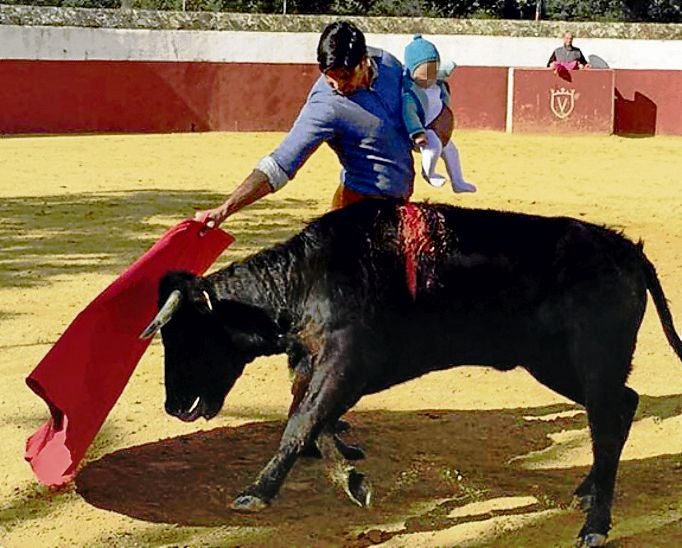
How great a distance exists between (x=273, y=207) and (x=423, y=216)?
531 cm

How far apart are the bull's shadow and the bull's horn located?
1.46ft

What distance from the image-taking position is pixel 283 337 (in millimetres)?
3082

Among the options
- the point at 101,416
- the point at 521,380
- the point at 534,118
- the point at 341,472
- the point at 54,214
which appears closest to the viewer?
the point at 341,472

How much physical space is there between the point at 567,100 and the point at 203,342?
1116 centimetres

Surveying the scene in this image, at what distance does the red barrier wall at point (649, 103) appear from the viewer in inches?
554

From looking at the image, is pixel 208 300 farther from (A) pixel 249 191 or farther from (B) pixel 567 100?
(B) pixel 567 100

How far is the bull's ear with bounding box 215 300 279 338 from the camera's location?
3096 mm

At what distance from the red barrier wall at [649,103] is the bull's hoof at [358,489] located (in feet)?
38.4

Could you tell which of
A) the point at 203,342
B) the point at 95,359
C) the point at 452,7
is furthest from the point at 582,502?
the point at 452,7

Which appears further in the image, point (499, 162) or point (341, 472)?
point (499, 162)

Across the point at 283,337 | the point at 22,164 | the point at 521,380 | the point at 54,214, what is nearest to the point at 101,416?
the point at 283,337

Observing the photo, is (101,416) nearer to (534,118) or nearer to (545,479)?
(545,479)

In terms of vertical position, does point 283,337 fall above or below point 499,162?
above

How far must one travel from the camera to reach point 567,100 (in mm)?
13750
